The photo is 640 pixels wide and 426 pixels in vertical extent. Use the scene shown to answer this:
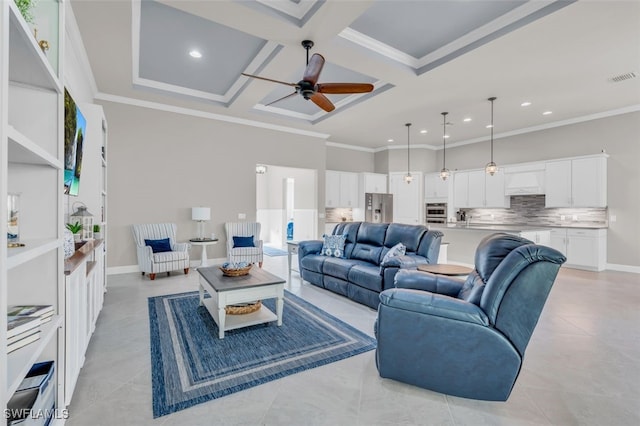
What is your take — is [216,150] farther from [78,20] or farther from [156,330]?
[156,330]

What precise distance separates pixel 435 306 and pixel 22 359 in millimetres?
1981

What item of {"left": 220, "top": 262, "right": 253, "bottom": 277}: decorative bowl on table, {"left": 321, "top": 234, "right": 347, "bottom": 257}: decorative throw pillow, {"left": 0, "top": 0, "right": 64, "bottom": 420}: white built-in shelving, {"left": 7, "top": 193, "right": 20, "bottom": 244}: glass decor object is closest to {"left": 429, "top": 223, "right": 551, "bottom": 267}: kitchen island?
{"left": 321, "top": 234, "right": 347, "bottom": 257}: decorative throw pillow

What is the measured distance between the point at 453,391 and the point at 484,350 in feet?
1.20

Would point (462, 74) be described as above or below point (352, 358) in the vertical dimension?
above

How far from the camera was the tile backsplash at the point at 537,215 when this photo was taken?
6346mm

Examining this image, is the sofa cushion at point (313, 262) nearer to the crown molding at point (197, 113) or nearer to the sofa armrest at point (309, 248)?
the sofa armrest at point (309, 248)

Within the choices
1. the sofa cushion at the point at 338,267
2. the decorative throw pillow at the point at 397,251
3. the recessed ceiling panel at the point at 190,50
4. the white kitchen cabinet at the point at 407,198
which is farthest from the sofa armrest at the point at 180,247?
the white kitchen cabinet at the point at 407,198

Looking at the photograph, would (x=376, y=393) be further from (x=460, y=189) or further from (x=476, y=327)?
(x=460, y=189)

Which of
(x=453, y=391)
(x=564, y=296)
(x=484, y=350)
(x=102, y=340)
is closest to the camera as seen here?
(x=484, y=350)

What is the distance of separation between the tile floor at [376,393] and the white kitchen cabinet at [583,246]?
139 inches

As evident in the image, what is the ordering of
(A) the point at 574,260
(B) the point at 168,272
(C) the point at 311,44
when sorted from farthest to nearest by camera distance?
(A) the point at 574,260
(B) the point at 168,272
(C) the point at 311,44

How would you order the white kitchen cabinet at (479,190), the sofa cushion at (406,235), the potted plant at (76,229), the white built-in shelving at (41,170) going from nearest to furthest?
the white built-in shelving at (41,170) < the potted plant at (76,229) < the sofa cushion at (406,235) < the white kitchen cabinet at (479,190)

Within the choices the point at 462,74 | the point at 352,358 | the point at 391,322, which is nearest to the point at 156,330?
the point at 352,358

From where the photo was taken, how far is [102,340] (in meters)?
2.72
